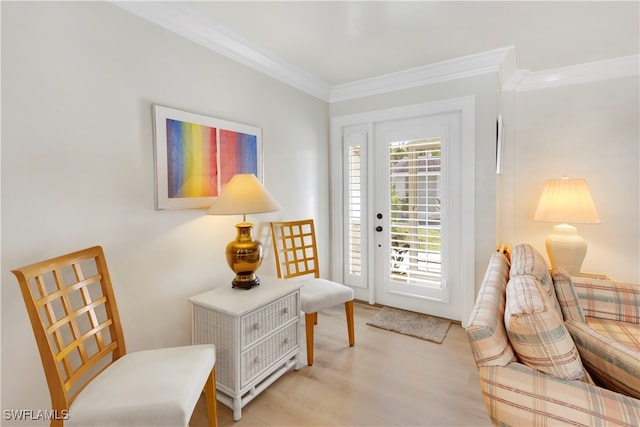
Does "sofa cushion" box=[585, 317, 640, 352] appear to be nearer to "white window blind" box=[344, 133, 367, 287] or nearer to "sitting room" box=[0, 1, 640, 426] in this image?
"sitting room" box=[0, 1, 640, 426]

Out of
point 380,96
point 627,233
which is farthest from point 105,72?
point 627,233

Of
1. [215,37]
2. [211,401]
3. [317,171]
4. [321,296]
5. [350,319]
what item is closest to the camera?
[211,401]

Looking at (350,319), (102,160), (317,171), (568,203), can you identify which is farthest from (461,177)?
(102,160)

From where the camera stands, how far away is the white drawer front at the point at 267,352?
5.90ft

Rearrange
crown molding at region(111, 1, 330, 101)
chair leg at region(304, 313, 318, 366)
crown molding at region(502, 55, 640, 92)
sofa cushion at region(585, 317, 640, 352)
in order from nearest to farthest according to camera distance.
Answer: sofa cushion at region(585, 317, 640, 352)
crown molding at region(111, 1, 330, 101)
chair leg at region(304, 313, 318, 366)
crown molding at region(502, 55, 640, 92)

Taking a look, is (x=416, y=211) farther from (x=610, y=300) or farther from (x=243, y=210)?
(x=243, y=210)

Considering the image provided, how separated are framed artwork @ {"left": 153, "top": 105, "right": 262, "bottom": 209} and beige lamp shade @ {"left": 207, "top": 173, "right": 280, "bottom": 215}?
24cm

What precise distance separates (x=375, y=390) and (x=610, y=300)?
1.64m

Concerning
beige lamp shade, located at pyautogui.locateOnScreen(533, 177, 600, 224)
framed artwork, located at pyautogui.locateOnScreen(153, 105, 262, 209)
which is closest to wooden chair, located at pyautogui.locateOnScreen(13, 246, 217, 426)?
framed artwork, located at pyautogui.locateOnScreen(153, 105, 262, 209)

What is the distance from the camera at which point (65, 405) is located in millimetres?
1158

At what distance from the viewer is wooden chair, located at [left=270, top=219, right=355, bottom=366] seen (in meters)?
2.30

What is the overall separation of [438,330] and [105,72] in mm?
3077

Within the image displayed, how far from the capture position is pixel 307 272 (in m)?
2.91

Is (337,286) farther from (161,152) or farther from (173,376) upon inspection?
(161,152)
